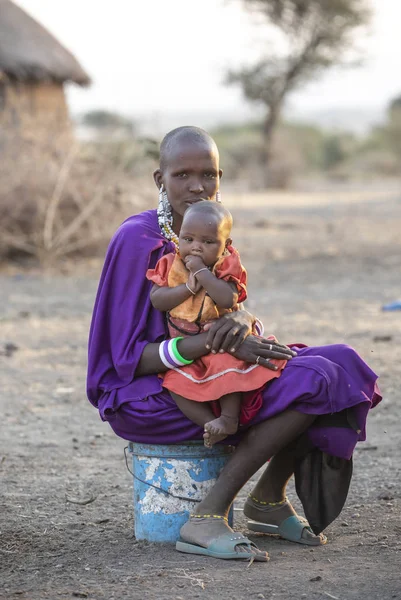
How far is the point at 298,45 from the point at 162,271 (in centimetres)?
2758

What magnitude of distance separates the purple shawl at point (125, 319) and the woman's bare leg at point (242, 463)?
35cm

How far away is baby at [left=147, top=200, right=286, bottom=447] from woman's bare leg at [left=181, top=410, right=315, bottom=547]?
9cm

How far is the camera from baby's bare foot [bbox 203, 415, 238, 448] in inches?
120

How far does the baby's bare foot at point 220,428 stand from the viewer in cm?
304

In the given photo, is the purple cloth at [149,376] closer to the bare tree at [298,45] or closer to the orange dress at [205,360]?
the orange dress at [205,360]

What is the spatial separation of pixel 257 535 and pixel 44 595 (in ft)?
3.10

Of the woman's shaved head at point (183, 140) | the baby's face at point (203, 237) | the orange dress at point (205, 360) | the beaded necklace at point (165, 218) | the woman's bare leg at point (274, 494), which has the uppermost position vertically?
the woman's shaved head at point (183, 140)

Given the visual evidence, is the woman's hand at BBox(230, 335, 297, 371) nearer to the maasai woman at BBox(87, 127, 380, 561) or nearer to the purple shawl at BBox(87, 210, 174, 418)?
the maasai woman at BBox(87, 127, 380, 561)

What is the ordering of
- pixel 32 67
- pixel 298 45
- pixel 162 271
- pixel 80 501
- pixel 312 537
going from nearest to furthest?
1. pixel 162 271
2. pixel 312 537
3. pixel 80 501
4. pixel 32 67
5. pixel 298 45

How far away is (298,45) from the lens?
29531mm

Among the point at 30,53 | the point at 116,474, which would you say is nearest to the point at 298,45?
the point at 30,53

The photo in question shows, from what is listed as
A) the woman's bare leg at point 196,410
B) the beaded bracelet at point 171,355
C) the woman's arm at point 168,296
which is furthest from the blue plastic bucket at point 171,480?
the woman's arm at point 168,296

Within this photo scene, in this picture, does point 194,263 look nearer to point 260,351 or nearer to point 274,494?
point 260,351

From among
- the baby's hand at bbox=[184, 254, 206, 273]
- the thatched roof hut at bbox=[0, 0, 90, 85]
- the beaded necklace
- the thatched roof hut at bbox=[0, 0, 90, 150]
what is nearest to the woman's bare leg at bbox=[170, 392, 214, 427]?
the baby's hand at bbox=[184, 254, 206, 273]
